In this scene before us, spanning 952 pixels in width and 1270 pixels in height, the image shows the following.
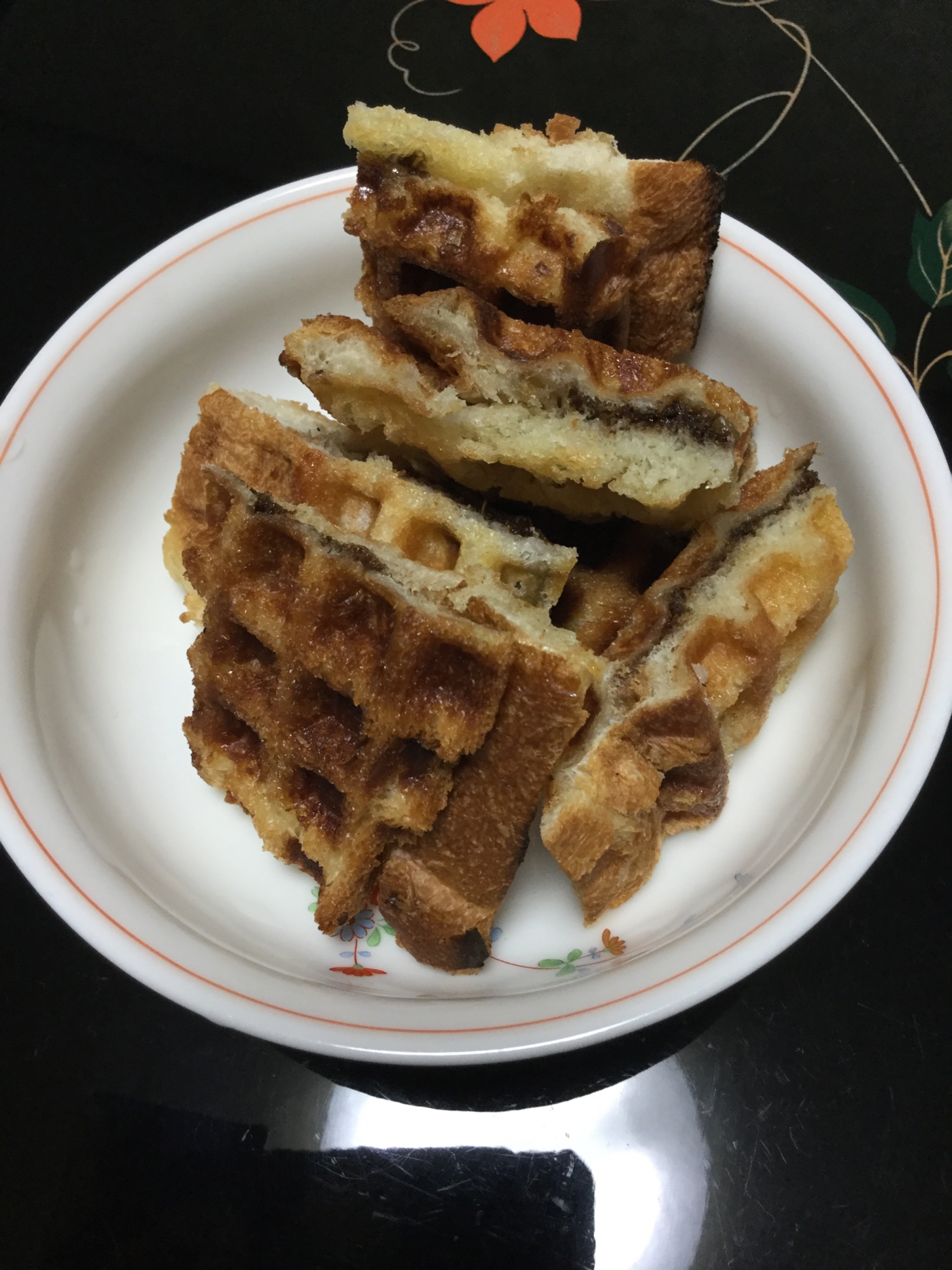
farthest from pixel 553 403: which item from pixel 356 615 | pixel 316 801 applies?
pixel 316 801

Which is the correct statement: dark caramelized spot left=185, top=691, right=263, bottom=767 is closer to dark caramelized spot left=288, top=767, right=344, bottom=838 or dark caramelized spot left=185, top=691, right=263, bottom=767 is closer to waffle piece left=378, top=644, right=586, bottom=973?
dark caramelized spot left=288, top=767, right=344, bottom=838

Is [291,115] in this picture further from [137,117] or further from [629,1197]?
[629,1197]

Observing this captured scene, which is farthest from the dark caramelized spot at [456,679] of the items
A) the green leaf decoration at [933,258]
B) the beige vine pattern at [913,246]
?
the green leaf decoration at [933,258]

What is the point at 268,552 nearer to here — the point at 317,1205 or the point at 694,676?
the point at 694,676

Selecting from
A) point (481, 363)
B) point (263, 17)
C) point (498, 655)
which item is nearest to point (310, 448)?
point (481, 363)

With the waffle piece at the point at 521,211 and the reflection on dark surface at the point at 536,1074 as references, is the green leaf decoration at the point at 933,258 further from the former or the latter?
the reflection on dark surface at the point at 536,1074

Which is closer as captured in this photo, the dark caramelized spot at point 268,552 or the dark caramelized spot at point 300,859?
the dark caramelized spot at point 268,552
